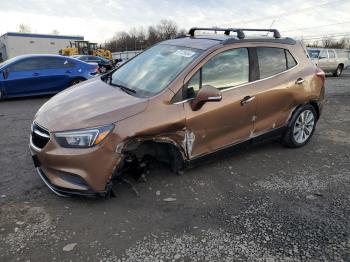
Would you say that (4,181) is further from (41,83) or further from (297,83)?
(41,83)

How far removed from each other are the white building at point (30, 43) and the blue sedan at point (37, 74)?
5142 cm

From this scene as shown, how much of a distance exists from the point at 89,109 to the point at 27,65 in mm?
7791

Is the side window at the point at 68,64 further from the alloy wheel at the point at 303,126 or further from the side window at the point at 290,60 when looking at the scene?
the alloy wheel at the point at 303,126

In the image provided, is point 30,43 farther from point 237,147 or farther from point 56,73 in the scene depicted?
point 237,147

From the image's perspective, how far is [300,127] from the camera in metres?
5.29

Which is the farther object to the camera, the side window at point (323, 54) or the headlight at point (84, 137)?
the side window at point (323, 54)

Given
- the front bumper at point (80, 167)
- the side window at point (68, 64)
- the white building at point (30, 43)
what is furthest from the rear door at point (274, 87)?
the white building at point (30, 43)

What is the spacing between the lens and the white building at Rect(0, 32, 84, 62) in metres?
57.2

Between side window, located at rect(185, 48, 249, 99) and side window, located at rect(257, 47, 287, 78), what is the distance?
0.28 metres

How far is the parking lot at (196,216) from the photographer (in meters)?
2.85

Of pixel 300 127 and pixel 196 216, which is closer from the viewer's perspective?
pixel 196 216

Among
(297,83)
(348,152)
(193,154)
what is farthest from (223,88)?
(348,152)

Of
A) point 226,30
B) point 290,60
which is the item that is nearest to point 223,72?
point 226,30

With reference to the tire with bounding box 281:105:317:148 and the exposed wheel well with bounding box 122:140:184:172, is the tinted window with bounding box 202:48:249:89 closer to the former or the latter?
the exposed wheel well with bounding box 122:140:184:172
